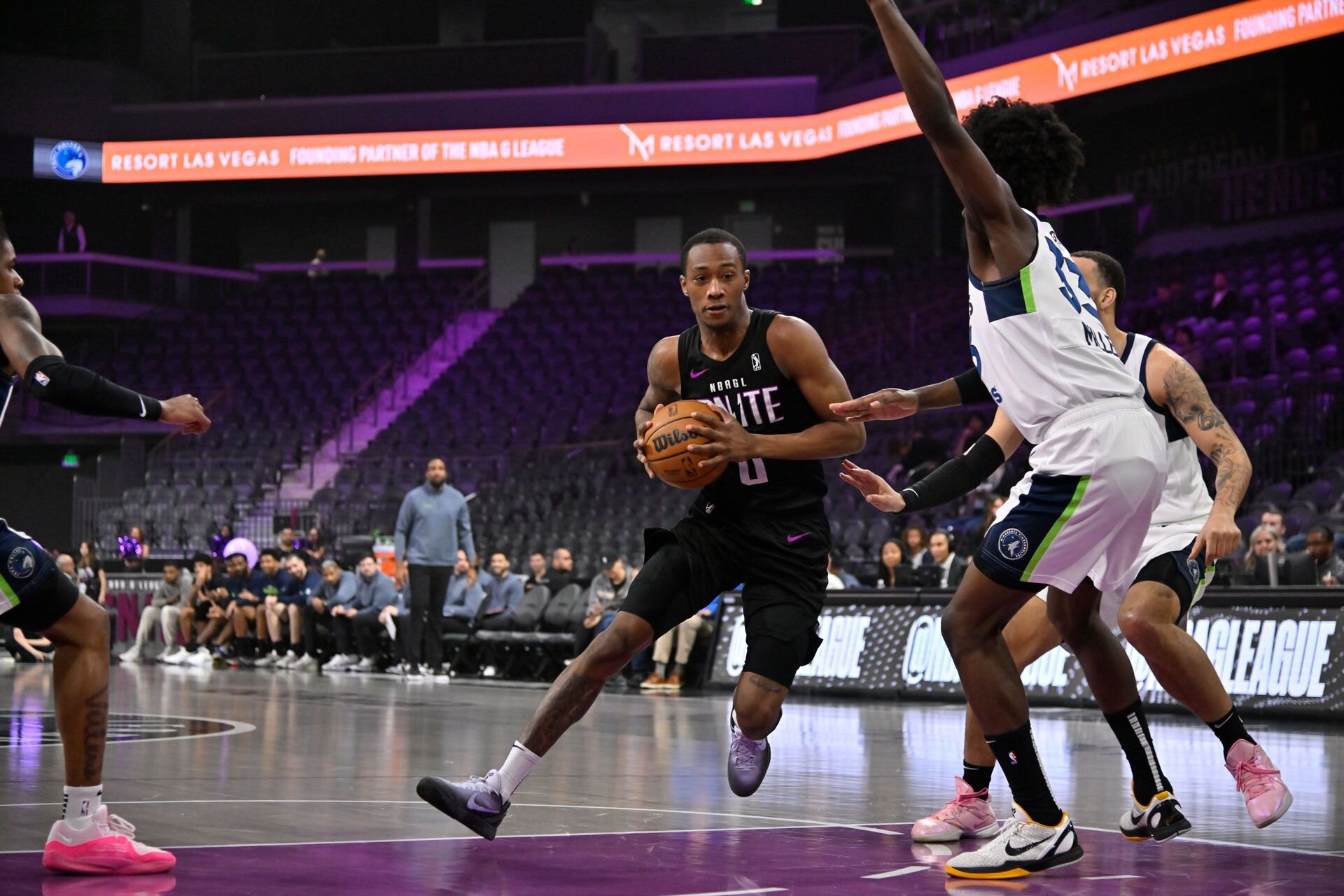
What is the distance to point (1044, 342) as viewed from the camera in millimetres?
4469

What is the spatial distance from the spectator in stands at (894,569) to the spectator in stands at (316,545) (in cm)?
845

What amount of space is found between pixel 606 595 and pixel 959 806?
976 cm

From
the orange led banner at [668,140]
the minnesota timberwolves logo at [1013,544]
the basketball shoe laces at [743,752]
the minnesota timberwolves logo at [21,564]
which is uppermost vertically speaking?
the orange led banner at [668,140]

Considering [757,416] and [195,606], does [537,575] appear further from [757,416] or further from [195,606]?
[757,416]

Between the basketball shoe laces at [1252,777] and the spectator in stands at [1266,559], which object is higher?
the spectator in stands at [1266,559]

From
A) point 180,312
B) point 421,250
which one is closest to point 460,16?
point 421,250

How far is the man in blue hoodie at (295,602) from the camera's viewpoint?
1847 cm

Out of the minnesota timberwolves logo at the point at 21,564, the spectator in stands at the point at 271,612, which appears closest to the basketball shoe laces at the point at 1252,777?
the minnesota timberwolves logo at the point at 21,564

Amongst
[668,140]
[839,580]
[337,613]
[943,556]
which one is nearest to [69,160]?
[668,140]

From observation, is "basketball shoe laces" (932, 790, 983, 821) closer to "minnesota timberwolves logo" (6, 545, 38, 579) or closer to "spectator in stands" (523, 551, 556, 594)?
"minnesota timberwolves logo" (6, 545, 38, 579)

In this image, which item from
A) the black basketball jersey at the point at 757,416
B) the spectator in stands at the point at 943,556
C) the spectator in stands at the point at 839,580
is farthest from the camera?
the spectator in stands at the point at 839,580

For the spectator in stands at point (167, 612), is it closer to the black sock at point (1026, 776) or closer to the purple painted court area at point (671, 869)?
the purple painted court area at point (671, 869)

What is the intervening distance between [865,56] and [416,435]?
1094 centimetres

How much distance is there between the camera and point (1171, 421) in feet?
17.7
